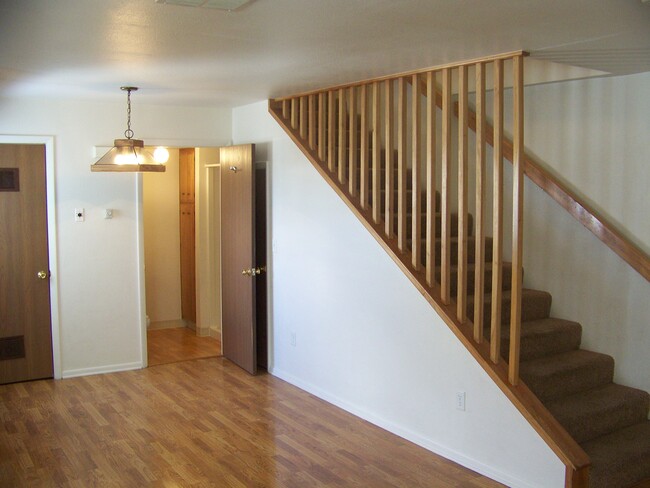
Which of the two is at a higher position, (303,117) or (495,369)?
(303,117)

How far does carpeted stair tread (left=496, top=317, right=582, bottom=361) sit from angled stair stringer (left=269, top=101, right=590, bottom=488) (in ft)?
1.02

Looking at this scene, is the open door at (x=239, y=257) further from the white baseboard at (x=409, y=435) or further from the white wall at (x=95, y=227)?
the white wall at (x=95, y=227)

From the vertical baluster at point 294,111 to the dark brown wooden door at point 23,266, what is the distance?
2184 mm

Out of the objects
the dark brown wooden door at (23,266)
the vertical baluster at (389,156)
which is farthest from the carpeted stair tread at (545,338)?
the dark brown wooden door at (23,266)

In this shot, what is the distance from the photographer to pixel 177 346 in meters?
6.93

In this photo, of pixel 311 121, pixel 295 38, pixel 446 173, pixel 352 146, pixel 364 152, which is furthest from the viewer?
pixel 311 121

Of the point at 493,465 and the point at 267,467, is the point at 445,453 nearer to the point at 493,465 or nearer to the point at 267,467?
the point at 493,465

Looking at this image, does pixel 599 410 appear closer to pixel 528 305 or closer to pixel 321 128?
pixel 528 305

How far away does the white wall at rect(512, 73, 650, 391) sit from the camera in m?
4.02

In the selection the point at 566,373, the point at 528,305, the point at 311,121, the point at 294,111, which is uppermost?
the point at 294,111

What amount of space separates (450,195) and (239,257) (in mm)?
2515

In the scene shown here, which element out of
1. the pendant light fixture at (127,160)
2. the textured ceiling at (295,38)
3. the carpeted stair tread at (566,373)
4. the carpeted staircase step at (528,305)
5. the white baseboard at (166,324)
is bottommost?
the white baseboard at (166,324)

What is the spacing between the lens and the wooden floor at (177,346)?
649 centimetres

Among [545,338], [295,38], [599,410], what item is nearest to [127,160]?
[295,38]
